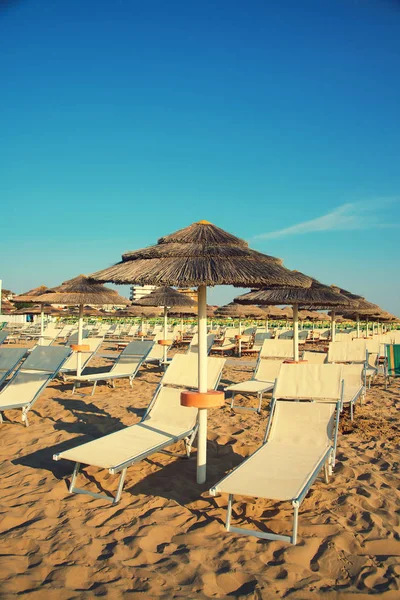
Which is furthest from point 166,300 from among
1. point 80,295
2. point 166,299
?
point 80,295

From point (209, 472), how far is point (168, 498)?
63cm

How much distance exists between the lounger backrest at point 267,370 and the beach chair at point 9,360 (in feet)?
11.3

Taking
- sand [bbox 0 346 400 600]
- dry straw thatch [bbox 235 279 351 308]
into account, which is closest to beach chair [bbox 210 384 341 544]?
sand [bbox 0 346 400 600]

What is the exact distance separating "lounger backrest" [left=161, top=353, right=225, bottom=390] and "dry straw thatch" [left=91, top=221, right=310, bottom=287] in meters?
1.41

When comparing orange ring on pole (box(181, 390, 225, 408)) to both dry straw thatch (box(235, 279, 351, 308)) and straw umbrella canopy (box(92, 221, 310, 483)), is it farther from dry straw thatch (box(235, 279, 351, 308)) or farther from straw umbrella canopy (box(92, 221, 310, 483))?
dry straw thatch (box(235, 279, 351, 308))

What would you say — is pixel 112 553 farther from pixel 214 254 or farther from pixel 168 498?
pixel 214 254

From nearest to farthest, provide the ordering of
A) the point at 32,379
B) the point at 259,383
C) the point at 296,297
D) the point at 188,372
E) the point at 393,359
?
the point at 188,372 → the point at 32,379 → the point at 296,297 → the point at 259,383 → the point at 393,359

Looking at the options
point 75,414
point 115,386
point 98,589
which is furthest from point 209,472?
point 115,386

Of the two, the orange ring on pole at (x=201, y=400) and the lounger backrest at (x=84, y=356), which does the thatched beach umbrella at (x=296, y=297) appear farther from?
the orange ring on pole at (x=201, y=400)

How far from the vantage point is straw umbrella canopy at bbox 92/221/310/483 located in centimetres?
367

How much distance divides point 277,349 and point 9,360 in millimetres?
4334

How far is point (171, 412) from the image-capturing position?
4.70m

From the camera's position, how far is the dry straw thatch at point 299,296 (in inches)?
271

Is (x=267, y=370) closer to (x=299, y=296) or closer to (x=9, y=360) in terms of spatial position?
(x=299, y=296)
